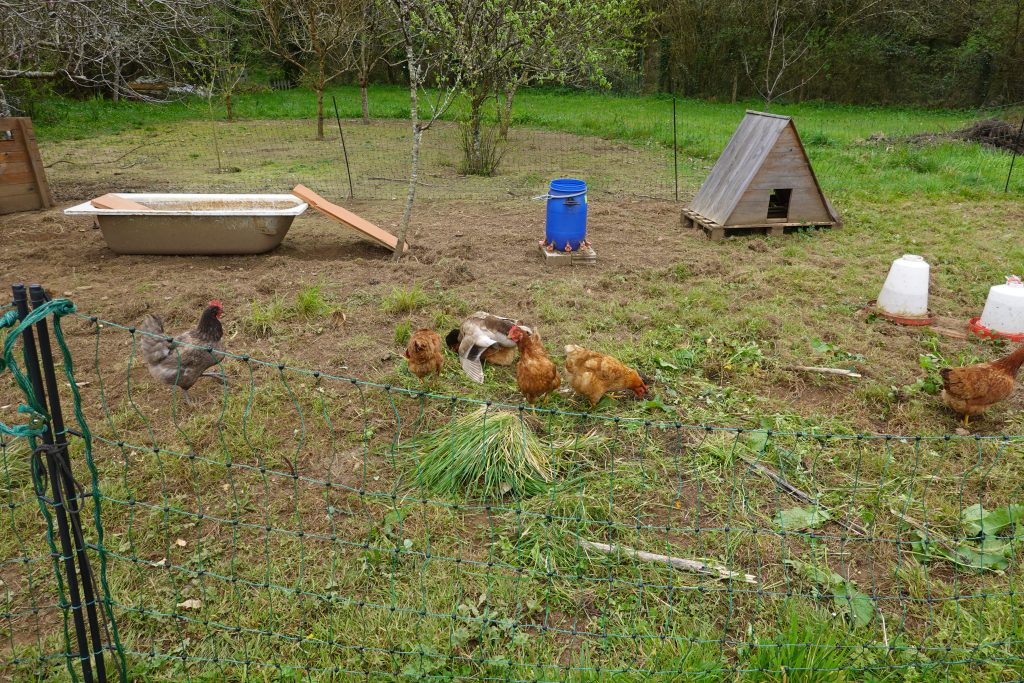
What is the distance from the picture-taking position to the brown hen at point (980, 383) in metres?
3.63

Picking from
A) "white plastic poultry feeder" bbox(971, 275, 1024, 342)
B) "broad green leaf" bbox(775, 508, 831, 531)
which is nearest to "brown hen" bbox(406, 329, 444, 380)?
"broad green leaf" bbox(775, 508, 831, 531)

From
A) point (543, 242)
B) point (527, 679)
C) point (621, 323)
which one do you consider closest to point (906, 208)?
point (543, 242)

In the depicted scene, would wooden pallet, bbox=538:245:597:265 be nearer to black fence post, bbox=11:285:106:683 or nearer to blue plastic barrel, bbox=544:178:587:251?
blue plastic barrel, bbox=544:178:587:251

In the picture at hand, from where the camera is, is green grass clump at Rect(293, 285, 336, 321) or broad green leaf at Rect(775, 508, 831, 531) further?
green grass clump at Rect(293, 285, 336, 321)

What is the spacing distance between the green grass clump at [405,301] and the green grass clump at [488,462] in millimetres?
2071

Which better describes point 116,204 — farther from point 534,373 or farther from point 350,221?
point 534,373

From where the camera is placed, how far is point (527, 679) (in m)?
2.34

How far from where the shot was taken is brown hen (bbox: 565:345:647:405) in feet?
12.4

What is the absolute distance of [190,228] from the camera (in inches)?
256

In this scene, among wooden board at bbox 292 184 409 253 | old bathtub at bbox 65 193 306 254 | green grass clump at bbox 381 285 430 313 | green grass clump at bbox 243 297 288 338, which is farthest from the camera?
wooden board at bbox 292 184 409 253

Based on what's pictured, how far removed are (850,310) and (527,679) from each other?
13.8 feet

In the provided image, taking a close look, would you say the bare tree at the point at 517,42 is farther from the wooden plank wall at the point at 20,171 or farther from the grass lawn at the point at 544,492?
the wooden plank wall at the point at 20,171

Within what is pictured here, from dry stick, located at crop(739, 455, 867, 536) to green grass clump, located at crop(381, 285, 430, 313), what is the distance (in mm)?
2788

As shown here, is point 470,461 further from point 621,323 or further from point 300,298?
point 300,298
